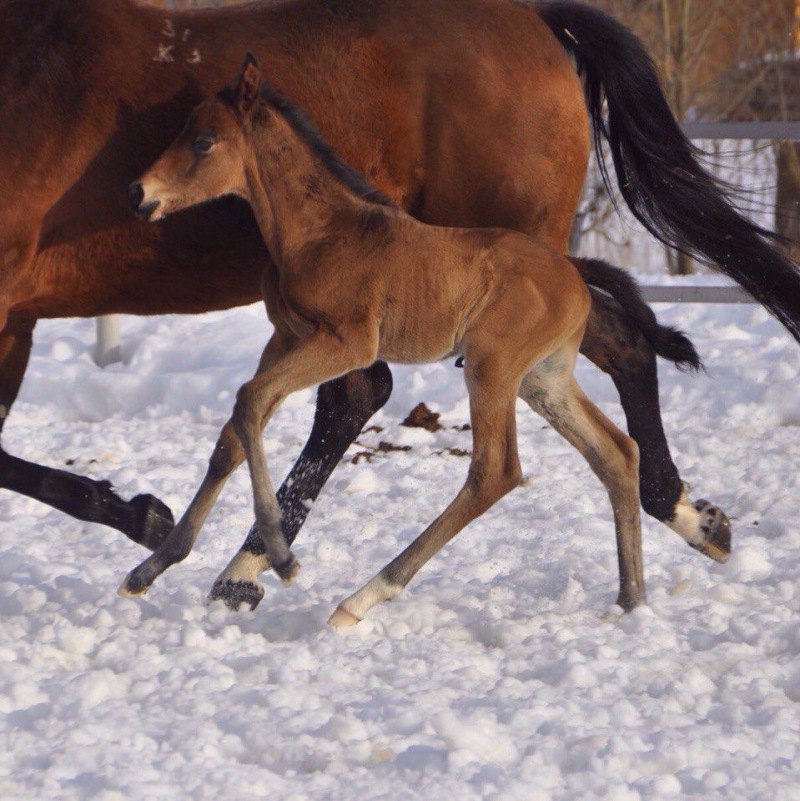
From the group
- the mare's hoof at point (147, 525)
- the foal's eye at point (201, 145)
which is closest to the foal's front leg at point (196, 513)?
the mare's hoof at point (147, 525)

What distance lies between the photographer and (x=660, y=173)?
14.2 ft

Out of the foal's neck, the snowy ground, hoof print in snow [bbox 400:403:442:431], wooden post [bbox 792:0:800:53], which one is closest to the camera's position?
the snowy ground

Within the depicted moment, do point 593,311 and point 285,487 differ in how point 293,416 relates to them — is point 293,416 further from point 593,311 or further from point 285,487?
point 593,311

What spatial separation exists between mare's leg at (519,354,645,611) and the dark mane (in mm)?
668

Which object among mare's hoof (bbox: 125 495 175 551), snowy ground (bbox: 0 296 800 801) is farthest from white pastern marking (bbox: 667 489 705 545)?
mare's hoof (bbox: 125 495 175 551)

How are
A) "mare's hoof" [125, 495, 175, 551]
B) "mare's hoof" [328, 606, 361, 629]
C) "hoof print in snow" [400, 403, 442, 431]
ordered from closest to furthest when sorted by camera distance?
"mare's hoof" [328, 606, 361, 629] → "mare's hoof" [125, 495, 175, 551] → "hoof print in snow" [400, 403, 442, 431]

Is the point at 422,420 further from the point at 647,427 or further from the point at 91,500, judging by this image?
the point at 91,500

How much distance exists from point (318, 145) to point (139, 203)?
20.7 inches

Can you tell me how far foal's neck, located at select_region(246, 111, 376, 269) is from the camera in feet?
12.4

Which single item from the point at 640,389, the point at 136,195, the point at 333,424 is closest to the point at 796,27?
the point at 640,389

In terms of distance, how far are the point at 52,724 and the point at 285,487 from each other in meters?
1.64

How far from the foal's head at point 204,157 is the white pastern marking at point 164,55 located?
0.25 meters

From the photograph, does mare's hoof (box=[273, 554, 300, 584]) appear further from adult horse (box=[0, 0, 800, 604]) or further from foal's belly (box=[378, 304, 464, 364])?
foal's belly (box=[378, 304, 464, 364])

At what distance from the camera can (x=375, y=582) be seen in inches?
141
